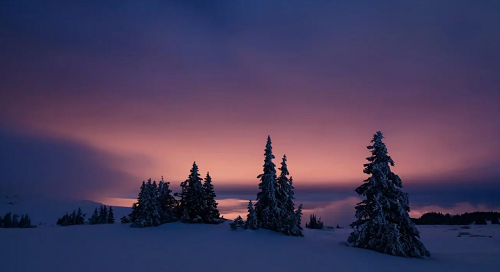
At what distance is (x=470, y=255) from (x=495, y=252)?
1674 mm

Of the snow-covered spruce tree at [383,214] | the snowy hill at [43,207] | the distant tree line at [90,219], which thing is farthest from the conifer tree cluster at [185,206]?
the snowy hill at [43,207]

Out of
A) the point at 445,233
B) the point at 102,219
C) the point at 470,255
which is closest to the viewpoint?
the point at 470,255

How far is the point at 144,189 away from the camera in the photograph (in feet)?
93.9

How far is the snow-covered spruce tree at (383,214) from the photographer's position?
1650 centimetres

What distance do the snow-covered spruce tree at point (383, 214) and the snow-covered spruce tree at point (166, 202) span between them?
62.9 ft

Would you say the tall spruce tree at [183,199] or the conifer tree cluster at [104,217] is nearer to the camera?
the tall spruce tree at [183,199]

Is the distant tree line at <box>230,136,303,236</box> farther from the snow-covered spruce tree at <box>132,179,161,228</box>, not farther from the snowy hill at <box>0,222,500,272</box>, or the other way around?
the snow-covered spruce tree at <box>132,179,161,228</box>

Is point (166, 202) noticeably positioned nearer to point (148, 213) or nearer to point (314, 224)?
point (148, 213)

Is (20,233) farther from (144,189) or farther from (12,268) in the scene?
(144,189)

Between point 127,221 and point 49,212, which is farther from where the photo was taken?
point 49,212

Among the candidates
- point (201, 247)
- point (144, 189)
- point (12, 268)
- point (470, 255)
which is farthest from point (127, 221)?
point (470, 255)

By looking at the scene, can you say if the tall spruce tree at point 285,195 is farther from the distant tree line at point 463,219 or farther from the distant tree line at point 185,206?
the distant tree line at point 463,219

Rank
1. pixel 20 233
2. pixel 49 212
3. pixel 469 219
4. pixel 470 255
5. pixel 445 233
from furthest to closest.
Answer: pixel 49 212 < pixel 469 219 < pixel 445 233 < pixel 20 233 < pixel 470 255

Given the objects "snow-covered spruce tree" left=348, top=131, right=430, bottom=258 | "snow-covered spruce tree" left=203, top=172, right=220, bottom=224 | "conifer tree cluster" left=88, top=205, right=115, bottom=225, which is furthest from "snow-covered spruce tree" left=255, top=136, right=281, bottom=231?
"conifer tree cluster" left=88, top=205, right=115, bottom=225
